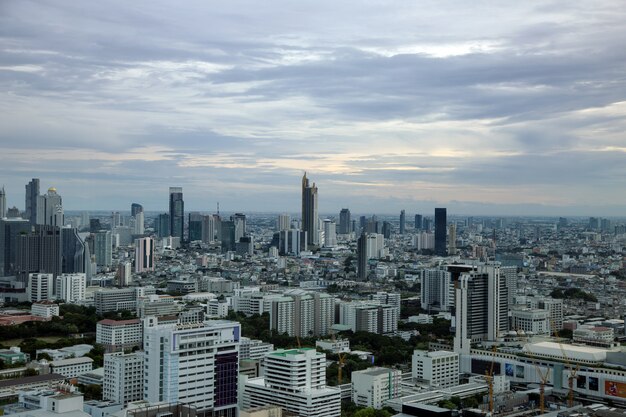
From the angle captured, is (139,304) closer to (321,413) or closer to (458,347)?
(458,347)

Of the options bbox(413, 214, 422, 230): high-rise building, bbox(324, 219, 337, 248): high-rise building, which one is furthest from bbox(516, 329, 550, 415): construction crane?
bbox(413, 214, 422, 230): high-rise building

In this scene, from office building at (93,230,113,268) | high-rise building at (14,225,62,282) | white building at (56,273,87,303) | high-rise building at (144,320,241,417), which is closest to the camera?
high-rise building at (144,320,241,417)

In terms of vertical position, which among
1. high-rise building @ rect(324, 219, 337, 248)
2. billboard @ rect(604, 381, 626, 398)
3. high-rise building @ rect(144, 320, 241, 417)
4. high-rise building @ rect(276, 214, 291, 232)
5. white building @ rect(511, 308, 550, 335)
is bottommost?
billboard @ rect(604, 381, 626, 398)

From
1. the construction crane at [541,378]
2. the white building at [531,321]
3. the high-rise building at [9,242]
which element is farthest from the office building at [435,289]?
the high-rise building at [9,242]

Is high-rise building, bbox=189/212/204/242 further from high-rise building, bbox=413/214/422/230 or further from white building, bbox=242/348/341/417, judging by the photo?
white building, bbox=242/348/341/417

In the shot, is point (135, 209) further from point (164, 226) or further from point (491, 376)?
point (491, 376)

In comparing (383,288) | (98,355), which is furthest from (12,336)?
(383,288)
